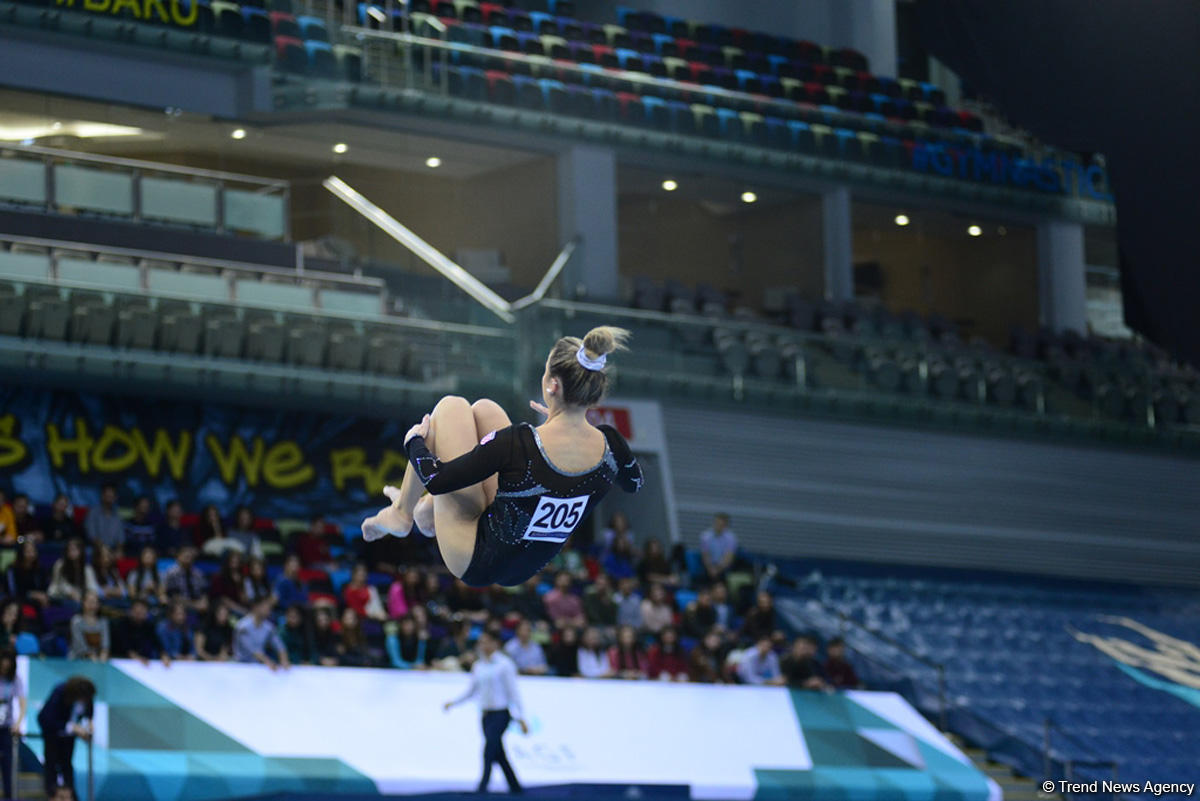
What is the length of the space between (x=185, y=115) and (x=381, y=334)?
5492 mm

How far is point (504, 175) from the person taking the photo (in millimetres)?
25953

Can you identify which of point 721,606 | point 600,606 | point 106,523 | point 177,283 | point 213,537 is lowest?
point 721,606

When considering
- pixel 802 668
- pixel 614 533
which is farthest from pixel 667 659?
pixel 614 533

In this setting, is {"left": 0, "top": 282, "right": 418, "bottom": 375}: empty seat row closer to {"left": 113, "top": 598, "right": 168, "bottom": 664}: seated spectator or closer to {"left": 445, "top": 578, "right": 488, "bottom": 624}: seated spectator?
{"left": 445, "top": 578, "right": 488, "bottom": 624}: seated spectator

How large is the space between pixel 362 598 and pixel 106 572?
2.32 meters

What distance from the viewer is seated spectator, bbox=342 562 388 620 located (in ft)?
53.3

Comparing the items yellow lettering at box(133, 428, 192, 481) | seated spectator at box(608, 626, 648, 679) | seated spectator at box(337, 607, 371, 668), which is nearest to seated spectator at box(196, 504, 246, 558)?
seated spectator at box(337, 607, 371, 668)

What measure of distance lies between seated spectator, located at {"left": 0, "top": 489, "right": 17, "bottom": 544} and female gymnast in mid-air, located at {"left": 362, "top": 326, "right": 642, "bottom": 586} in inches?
393

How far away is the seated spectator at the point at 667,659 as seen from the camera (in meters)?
16.8

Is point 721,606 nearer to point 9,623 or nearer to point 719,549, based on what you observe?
point 719,549

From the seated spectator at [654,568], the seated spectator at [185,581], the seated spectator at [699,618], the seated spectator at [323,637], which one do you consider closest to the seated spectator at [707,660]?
the seated spectator at [699,618]

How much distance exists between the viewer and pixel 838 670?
1758 cm

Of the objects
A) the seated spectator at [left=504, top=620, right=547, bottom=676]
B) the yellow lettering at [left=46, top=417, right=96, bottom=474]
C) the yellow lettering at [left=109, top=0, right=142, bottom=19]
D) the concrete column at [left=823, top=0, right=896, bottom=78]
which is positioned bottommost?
the seated spectator at [left=504, top=620, right=547, bottom=676]

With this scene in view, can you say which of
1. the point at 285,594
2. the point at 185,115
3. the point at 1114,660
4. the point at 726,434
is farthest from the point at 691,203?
the point at 285,594
